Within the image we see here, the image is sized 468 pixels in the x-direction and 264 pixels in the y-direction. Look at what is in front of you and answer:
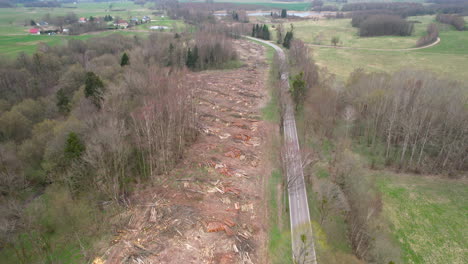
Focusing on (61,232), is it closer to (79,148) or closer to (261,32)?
(79,148)

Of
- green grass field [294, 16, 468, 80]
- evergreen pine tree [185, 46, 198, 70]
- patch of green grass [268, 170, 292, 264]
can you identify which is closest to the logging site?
patch of green grass [268, 170, 292, 264]

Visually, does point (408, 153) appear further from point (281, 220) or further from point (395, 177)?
point (281, 220)

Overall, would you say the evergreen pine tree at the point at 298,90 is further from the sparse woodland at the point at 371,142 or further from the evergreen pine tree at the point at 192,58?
the evergreen pine tree at the point at 192,58

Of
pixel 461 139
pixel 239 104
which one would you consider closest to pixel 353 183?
pixel 461 139

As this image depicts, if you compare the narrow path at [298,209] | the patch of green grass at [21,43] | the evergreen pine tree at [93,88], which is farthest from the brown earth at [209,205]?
the patch of green grass at [21,43]

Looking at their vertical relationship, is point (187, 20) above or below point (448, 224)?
above

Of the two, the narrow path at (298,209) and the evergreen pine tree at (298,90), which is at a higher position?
the evergreen pine tree at (298,90)
